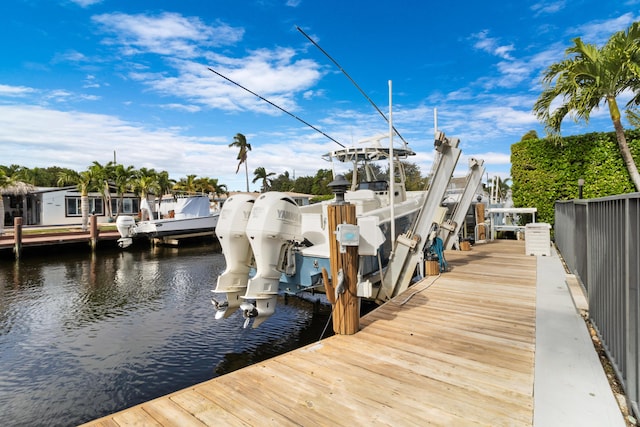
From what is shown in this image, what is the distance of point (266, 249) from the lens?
455 cm

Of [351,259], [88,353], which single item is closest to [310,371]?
[351,259]

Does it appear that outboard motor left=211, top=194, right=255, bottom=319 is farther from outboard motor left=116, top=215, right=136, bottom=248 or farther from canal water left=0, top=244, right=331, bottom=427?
outboard motor left=116, top=215, right=136, bottom=248

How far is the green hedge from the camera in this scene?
1094cm

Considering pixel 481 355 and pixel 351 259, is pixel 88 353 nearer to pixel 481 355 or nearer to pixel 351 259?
pixel 351 259

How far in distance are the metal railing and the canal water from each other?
13.3 feet

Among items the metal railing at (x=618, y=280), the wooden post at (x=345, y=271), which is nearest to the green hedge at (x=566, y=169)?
the metal railing at (x=618, y=280)

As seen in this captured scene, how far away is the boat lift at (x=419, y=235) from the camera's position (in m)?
5.84

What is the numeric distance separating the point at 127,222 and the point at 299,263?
1373 centimetres

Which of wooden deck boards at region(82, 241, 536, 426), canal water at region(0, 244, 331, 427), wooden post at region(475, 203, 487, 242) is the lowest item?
canal water at region(0, 244, 331, 427)

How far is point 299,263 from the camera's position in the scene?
17.5 feet

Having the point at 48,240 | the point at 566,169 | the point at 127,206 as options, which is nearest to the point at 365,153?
the point at 566,169

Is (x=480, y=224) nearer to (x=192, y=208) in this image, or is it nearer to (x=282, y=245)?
(x=282, y=245)

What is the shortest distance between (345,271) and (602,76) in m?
10.5

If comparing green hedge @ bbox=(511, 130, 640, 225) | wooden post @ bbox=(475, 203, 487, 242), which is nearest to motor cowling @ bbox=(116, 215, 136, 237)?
wooden post @ bbox=(475, 203, 487, 242)
